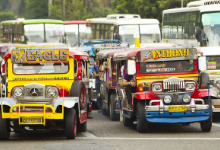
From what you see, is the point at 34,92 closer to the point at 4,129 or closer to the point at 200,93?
the point at 4,129

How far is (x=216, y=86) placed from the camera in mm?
17250

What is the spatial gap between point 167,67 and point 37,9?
79.8 m

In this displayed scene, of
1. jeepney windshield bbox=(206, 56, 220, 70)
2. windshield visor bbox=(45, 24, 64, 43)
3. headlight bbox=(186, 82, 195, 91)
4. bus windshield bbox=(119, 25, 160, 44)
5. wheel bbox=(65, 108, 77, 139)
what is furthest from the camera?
windshield visor bbox=(45, 24, 64, 43)

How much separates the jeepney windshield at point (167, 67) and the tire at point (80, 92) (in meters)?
1.65

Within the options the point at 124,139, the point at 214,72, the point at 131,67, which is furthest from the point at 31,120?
the point at 214,72

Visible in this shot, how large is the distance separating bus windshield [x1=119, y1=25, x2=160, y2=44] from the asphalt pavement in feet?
60.8

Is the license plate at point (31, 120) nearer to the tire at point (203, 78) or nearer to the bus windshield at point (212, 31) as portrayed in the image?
the tire at point (203, 78)

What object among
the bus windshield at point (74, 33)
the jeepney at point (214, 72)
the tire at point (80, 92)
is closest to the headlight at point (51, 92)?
the tire at point (80, 92)

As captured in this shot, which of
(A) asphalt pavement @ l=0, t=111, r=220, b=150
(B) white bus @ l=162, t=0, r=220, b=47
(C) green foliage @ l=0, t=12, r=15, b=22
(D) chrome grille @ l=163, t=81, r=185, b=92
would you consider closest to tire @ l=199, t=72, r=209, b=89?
(D) chrome grille @ l=163, t=81, r=185, b=92

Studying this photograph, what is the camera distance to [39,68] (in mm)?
14000

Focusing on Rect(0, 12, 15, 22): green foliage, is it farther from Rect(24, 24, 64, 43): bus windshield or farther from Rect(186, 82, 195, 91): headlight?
Rect(186, 82, 195, 91): headlight

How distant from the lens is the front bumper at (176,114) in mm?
13695

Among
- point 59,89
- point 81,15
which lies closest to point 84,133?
point 59,89

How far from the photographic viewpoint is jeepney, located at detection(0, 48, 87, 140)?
41.0 ft
